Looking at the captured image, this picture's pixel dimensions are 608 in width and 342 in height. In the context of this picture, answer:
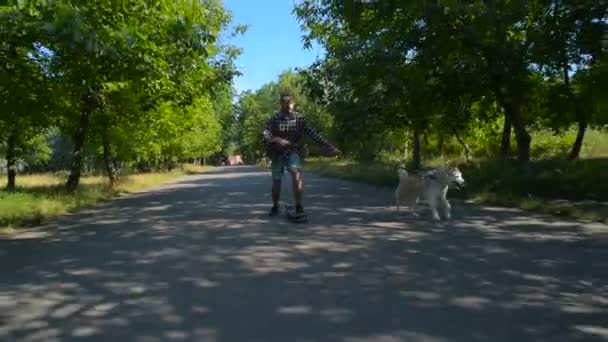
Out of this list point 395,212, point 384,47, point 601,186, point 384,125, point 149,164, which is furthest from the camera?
point 149,164

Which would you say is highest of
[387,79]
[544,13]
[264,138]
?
[544,13]

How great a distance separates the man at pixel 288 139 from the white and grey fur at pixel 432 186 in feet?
5.12

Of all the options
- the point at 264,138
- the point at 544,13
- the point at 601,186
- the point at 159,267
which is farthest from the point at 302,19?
the point at 159,267

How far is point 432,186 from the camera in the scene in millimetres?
10562

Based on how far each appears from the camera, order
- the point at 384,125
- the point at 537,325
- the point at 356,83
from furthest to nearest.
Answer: the point at 384,125
the point at 356,83
the point at 537,325

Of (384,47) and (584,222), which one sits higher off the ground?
(384,47)

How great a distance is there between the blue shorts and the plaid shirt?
93 millimetres

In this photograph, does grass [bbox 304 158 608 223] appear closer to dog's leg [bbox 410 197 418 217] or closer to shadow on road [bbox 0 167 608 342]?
shadow on road [bbox 0 167 608 342]

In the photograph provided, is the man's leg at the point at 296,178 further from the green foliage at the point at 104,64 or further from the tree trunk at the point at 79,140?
the tree trunk at the point at 79,140

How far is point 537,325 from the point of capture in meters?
4.73

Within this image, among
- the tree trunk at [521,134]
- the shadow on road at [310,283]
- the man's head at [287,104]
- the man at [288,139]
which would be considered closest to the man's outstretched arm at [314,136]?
the man at [288,139]

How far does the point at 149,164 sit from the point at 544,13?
144 ft

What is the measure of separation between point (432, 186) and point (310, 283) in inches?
199

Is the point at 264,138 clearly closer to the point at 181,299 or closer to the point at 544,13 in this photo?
the point at 181,299
